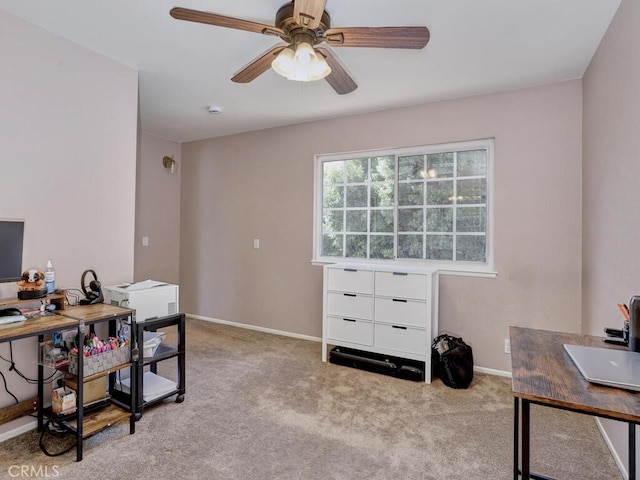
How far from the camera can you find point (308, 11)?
1504 mm

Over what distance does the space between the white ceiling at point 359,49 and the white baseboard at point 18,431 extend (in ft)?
7.84

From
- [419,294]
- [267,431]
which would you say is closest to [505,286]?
[419,294]

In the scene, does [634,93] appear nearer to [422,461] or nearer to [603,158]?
[603,158]

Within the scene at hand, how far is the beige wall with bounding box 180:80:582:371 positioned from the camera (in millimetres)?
2820

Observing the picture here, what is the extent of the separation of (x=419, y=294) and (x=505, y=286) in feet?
2.49

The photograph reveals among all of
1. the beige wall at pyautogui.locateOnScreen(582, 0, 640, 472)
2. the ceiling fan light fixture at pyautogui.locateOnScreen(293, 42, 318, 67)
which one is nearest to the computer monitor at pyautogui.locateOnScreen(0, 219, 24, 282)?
the ceiling fan light fixture at pyautogui.locateOnScreen(293, 42, 318, 67)

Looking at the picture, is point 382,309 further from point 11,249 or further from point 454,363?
point 11,249

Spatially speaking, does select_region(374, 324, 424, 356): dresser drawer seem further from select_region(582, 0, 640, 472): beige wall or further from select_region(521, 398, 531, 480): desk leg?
select_region(521, 398, 531, 480): desk leg

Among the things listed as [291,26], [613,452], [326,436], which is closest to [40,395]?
[326,436]

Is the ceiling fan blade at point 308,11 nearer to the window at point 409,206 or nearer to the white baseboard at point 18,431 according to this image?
the window at point 409,206

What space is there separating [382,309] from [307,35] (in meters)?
2.18

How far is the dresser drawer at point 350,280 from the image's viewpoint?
10.3 feet

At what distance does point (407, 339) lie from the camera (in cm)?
299

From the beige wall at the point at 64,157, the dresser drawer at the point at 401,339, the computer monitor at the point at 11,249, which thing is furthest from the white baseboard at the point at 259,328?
the computer monitor at the point at 11,249
